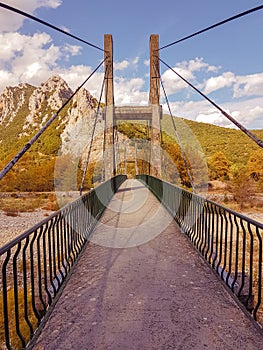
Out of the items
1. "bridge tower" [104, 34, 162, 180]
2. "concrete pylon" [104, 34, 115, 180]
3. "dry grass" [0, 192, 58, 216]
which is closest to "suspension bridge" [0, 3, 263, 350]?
"bridge tower" [104, 34, 162, 180]

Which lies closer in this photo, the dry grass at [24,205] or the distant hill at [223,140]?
the dry grass at [24,205]

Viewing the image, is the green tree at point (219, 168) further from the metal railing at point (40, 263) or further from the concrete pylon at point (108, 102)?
the metal railing at point (40, 263)

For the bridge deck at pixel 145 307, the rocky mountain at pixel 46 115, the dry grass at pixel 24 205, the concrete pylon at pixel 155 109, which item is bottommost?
the dry grass at pixel 24 205

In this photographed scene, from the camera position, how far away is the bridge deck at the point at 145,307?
9.55 ft

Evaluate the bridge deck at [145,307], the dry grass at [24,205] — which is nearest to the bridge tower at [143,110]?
the bridge deck at [145,307]

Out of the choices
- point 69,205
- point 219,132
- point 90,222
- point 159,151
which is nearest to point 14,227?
point 159,151

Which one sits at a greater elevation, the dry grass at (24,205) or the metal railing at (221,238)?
the metal railing at (221,238)

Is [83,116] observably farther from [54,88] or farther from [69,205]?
[69,205]

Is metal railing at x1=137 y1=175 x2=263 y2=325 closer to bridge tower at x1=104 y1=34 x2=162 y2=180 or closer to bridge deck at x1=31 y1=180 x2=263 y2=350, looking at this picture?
bridge deck at x1=31 y1=180 x2=263 y2=350

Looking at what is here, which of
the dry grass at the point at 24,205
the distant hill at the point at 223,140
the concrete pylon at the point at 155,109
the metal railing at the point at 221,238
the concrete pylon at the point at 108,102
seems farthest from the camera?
the distant hill at the point at 223,140

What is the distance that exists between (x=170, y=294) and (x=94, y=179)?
124 feet

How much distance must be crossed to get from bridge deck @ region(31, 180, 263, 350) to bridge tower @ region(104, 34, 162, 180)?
8.27 metres

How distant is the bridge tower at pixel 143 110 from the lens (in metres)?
13.9

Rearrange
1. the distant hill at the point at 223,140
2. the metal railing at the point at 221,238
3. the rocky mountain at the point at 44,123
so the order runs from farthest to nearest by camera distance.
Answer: the distant hill at the point at 223,140, the rocky mountain at the point at 44,123, the metal railing at the point at 221,238
